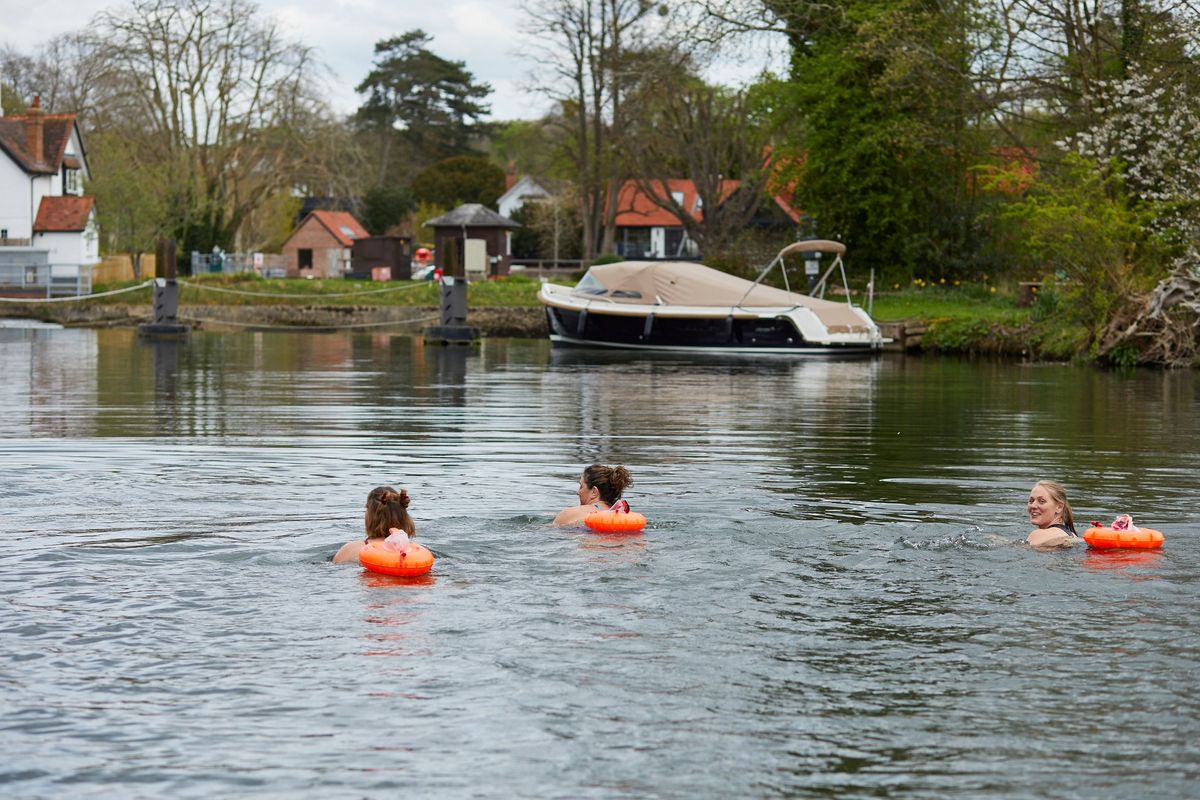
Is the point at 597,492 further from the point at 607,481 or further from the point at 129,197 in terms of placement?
the point at 129,197

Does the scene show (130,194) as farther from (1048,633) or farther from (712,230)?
(1048,633)

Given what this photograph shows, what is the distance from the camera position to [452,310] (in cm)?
4516

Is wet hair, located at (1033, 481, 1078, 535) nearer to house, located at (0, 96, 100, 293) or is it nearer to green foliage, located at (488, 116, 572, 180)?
green foliage, located at (488, 116, 572, 180)

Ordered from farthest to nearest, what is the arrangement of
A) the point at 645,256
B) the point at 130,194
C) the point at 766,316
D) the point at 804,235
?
the point at 645,256
the point at 130,194
the point at 804,235
the point at 766,316

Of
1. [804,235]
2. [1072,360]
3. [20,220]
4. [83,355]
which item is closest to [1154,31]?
[1072,360]

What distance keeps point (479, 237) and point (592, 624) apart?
71.9m

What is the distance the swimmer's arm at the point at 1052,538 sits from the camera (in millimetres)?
11547

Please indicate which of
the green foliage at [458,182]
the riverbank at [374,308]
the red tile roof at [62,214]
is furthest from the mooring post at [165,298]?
the green foliage at [458,182]

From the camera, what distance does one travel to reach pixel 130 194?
71938mm

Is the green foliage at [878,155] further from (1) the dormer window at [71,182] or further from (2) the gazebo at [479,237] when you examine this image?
(1) the dormer window at [71,182]

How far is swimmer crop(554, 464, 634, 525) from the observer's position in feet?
41.0

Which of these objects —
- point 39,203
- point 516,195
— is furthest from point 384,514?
point 516,195

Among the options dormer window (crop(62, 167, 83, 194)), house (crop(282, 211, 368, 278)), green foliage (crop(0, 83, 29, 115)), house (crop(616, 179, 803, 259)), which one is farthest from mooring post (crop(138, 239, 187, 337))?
house (crop(616, 179, 803, 259))

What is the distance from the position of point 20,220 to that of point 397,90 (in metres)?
42.1
